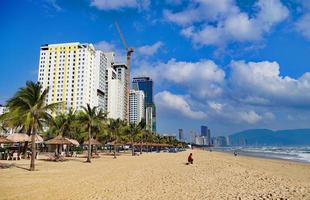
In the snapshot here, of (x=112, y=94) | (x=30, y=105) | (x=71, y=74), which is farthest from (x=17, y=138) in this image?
(x=112, y=94)

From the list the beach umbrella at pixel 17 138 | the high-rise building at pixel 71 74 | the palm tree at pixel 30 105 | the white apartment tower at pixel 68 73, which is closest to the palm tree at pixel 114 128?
the beach umbrella at pixel 17 138

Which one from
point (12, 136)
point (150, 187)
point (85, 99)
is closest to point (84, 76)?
point (85, 99)

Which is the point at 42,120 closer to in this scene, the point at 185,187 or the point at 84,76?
the point at 185,187

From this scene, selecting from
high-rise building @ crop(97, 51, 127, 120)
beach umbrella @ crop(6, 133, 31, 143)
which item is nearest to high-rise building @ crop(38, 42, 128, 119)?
high-rise building @ crop(97, 51, 127, 120)

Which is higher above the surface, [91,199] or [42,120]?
[42,120]

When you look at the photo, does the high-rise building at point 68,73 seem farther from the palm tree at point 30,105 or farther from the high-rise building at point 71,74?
the palm tree at point 30,105

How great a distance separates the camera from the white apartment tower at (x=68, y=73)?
128125 mm

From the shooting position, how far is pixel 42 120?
23156mm

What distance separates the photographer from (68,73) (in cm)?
13088

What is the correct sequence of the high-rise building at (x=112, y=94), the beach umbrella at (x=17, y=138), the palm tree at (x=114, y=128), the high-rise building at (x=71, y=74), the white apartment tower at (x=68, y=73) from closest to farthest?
1. the beach umbrella at (x=17, y=138)
2. the palm tree at (x=114, y=128)
3. the high-rise building at (x=71, y=74)
4. the white apartment tower at (x=68, y=73)
5. the high-rise building at (x=112, y=94)

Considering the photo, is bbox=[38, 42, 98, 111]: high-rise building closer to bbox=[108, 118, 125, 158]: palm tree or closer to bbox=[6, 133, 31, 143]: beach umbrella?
bbox=[108, 118, 125, 158]: palm tree

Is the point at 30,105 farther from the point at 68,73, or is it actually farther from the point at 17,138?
the point at 68,73

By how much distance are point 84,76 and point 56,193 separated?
400ft

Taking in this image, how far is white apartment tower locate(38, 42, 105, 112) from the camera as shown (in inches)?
5044
